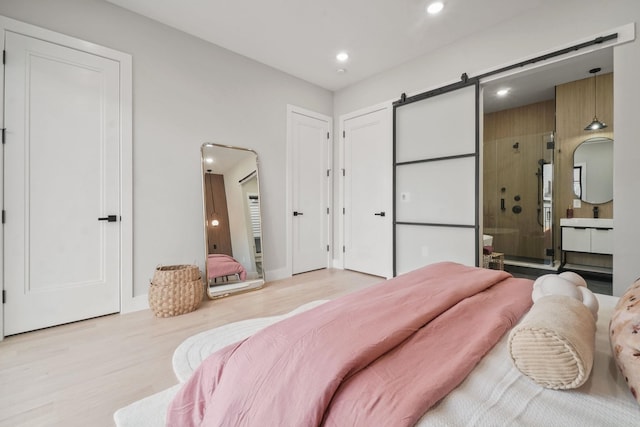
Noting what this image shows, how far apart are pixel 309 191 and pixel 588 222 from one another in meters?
3.86

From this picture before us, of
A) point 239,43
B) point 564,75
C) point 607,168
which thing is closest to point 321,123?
point 239,43

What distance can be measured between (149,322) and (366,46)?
363 centimetres

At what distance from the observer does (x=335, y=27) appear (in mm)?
2936

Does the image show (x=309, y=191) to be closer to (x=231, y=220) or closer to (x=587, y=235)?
(x=231, y=220)

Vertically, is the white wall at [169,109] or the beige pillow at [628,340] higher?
the white wall at [169,109]

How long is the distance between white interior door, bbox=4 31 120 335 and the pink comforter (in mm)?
2132

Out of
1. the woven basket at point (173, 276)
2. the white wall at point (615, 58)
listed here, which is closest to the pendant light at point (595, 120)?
the white wall at point (615, 58)

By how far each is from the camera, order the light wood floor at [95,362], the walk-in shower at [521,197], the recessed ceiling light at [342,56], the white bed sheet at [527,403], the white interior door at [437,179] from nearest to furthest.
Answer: the white bed sheet at [527,403], the light wood floor at [95,362], the white interior door at [437,179], the recessed ceiling light at [342,56], the walk-in shower at [521,197]

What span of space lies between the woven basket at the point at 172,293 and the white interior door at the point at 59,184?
1.28 ft

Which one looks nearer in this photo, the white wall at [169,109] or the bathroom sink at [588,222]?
the white wall at [169,109]

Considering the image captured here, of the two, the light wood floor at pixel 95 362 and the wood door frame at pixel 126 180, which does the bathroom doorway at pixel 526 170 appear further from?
the wood door frame at pixel 126 180

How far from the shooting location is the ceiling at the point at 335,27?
103 inches

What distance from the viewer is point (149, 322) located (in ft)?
8.10

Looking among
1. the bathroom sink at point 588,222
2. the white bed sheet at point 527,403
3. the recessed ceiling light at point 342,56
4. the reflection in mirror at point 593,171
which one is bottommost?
the white bed sheet at point 527,403
